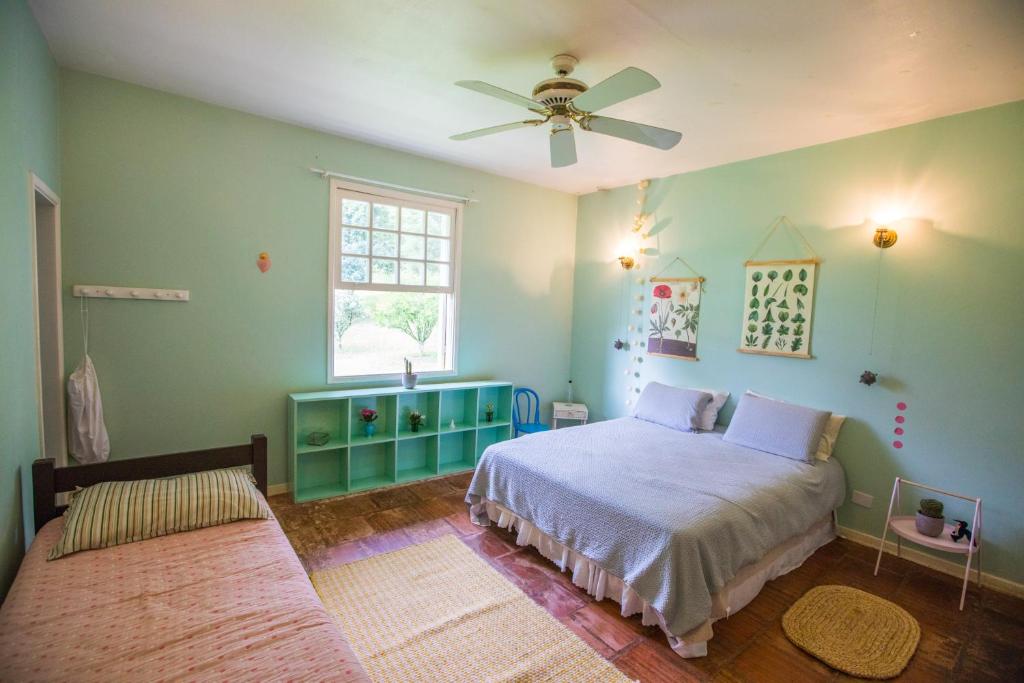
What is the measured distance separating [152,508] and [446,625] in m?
1.36

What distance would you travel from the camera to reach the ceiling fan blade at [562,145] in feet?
7.56

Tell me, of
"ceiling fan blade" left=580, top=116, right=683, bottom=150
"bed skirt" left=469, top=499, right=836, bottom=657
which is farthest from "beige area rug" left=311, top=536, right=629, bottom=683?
"ceiling fan blade" left=580, top=116, right=683, bottom=150

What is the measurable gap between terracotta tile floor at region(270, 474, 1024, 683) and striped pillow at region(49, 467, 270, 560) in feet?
2.44

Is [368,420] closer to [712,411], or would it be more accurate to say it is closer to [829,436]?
[712,411]

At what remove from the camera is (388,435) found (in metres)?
3.74

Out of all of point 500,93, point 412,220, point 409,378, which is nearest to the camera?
point 500,93

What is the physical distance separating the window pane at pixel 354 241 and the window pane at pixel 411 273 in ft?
1.11

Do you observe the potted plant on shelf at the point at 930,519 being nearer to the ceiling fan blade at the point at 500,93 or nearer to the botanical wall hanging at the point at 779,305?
the botanical wall hanging at the point at 779,305

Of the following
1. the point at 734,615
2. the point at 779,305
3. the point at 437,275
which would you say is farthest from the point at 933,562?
the point at 437,275

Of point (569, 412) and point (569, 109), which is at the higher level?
point (569, 109)

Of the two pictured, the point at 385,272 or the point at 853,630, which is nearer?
the point at 853,630

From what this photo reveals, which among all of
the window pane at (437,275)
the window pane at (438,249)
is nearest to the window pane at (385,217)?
the window pane at (438,249)

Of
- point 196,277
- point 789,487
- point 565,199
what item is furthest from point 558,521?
point 565,199

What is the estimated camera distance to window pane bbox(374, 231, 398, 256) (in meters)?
3.74
